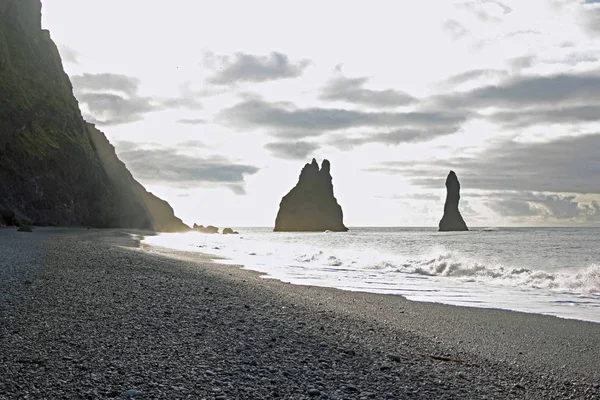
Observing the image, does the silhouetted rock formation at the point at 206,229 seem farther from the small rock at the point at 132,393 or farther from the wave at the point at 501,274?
the small rock at the point at 132,393

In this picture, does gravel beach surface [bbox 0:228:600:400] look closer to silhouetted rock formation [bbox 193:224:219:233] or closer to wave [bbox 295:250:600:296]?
wave [bbox 295:250:600:296]

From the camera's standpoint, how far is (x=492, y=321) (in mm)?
11773

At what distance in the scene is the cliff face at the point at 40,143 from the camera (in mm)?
61062

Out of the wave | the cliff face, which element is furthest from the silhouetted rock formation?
the wave

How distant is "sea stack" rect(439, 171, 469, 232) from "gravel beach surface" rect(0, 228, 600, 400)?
189 metres

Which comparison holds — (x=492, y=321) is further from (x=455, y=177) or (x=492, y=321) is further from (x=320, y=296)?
(x=455, y=177)

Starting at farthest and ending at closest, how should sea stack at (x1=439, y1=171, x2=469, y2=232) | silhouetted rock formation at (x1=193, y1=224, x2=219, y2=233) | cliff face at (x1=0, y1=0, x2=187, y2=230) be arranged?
1. sea stack at (x1=439, y1=171, x2=469, y2=232)
2. silhouetted rock formation at (x1=193, y1=224, x2=219, y2=233)
3. cliff face at (x1=0, y1=0, x2=187, y2=230)

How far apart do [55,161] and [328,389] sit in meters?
73.0

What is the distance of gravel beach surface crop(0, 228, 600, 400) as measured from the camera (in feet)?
18.7

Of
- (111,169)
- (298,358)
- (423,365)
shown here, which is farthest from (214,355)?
(111,169)

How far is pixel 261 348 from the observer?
23.8ft

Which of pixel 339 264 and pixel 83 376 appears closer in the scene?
pixel 83 376

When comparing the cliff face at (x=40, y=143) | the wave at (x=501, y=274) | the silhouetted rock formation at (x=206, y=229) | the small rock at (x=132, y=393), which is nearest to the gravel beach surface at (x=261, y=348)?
the small rock at (x=132, y=393)

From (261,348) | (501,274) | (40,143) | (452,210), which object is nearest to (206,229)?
(452,210)
